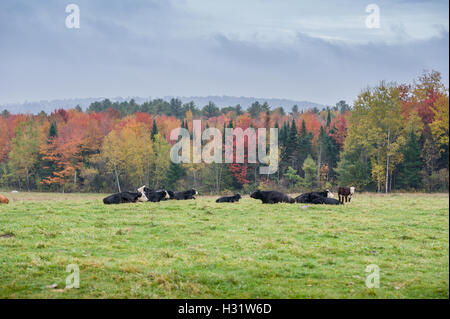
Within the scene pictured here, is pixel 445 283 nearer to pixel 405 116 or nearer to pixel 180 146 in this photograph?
pixel 405 116

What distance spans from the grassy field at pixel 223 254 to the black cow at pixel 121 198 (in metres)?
5.23

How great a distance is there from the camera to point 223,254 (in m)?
9.53

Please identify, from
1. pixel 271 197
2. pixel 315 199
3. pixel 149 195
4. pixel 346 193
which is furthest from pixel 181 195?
pixel 346 193

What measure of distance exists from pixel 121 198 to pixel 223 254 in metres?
14.3

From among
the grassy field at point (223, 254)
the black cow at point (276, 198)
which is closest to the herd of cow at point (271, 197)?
the black cow at point (276, 198)

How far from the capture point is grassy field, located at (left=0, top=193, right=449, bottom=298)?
7000mm

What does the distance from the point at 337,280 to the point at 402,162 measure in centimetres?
3658

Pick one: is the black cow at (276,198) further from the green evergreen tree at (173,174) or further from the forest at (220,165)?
the green evergreen tree at (173,174)

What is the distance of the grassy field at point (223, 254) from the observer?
7000 millimetres

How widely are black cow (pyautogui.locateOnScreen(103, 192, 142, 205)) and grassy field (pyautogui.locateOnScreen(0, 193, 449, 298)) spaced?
523 centimetres

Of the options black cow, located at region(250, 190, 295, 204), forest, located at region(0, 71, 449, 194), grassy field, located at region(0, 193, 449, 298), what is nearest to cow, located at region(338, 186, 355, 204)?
black cow, located at region(250, 190, 295, 204)

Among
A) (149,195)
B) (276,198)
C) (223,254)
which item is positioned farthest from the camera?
(149,195)

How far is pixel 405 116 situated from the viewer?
3800cm

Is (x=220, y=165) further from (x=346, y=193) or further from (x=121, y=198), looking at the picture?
(x=346, y=193)
